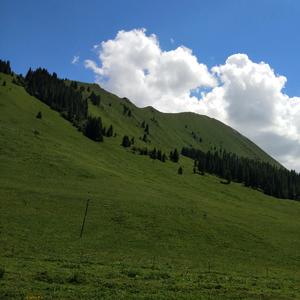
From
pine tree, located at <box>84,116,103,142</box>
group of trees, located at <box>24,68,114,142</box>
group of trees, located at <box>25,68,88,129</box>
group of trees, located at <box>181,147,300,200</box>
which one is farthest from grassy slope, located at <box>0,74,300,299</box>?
group of trees, located at <box>181,147,300,200</box>

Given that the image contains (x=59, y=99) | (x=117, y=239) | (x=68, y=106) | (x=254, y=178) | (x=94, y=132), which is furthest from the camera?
(x=254, y=178)

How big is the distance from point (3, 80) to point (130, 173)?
87.9 m

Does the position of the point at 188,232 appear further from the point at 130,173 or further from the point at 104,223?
the point at 130,173

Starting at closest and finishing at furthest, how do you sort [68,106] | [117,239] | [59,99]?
[117,239] < [68,106] < [59,99]

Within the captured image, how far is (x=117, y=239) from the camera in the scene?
175ft

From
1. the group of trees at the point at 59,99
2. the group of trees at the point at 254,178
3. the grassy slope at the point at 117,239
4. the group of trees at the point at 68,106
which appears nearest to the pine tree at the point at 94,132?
the group of trees at the point at 68,106

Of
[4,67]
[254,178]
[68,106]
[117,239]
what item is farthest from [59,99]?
[117,239]

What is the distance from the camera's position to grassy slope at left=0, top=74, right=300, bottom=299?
23281mm

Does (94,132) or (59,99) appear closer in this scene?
(94,132)

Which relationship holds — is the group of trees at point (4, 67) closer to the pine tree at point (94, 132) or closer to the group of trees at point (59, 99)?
the group of trees at point (59, 99)

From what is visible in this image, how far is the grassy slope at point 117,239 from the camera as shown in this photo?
23.3 meters

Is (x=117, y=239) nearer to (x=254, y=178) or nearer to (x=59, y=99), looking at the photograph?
(x=59, y=99)

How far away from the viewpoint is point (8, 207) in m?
59.6

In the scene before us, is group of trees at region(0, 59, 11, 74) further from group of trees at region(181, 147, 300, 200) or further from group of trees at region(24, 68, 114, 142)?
group of trees at region(181, 147, 300, 200)
